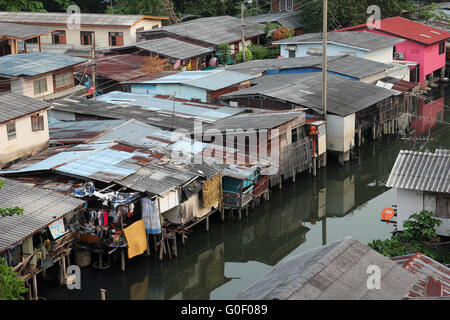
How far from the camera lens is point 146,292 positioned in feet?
80.6

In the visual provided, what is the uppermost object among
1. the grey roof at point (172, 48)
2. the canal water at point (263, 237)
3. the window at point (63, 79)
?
the grey roof at point (172, 48)

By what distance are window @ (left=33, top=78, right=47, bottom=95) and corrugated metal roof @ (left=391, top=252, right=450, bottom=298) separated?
25.7 metres

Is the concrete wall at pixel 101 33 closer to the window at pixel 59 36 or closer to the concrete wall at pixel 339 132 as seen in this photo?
the window at pixel 59 36

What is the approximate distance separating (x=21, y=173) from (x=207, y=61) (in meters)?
27.6

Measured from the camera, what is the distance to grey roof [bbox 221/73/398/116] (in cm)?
3703

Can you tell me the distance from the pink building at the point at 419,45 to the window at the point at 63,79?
23061mm

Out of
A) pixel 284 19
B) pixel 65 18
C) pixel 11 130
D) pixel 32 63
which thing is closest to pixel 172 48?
pixel 65 18

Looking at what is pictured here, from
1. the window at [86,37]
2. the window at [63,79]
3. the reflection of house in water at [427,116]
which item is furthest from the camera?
the window at [86,37]

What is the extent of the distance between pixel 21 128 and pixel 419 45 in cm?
3218

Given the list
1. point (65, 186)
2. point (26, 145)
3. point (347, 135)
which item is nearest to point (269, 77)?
point (347, 135)

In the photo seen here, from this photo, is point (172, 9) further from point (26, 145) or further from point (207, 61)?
point (26, 145)

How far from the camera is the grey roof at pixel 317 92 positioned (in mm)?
37031

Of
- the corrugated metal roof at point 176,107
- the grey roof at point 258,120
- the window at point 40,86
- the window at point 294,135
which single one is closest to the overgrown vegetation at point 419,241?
the grey roof at point 258,120

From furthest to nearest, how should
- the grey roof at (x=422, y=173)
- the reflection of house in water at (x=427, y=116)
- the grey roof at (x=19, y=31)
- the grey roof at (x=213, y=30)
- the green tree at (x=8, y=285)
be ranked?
the grey roof at (x=213, y=30)
the grey roof at (x=19, y=31)
the reflection of house in water at (x=427, y=116)
the grey roof at (x=422, y=173)
the green tree at (x=8, y=285)
